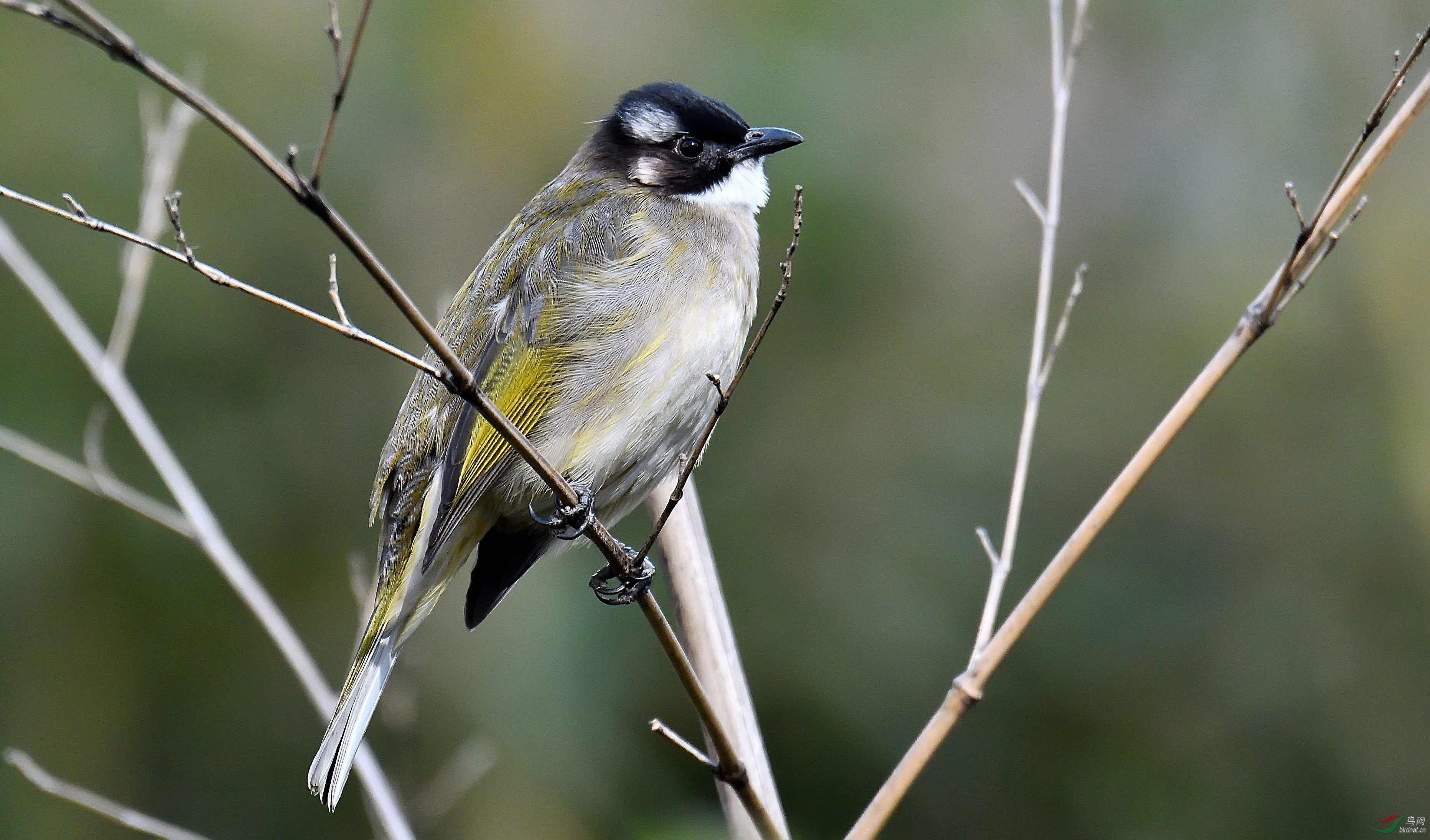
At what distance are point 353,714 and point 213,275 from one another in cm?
141

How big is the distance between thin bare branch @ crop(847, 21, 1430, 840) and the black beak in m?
1.78

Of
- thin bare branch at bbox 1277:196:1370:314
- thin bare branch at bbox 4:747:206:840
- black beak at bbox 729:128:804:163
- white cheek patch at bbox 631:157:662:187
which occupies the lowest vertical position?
thin bare branch at bbox 4:747:206:840

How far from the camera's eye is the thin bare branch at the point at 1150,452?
2076 mm

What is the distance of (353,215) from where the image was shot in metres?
6.29

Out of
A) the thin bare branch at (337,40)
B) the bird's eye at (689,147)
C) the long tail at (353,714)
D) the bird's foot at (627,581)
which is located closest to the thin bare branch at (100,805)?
the long tail at (353,714)

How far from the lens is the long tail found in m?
2.69

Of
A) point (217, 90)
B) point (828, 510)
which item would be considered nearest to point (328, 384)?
point (217, 90)

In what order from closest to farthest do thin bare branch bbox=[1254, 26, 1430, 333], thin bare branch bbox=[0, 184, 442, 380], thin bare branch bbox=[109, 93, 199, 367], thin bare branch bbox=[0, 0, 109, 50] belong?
thin bare branch bbox=[0, 0, 109, 50] < thin bare branch bbox=[0, 184, 442, 380] < thin bare branch bbox=[1254, 26, 1430, 333] < thin bare branch bbox=[109, 93, 199, 367]

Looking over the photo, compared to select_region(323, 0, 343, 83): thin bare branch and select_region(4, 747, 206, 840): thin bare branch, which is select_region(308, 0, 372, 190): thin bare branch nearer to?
select_region(323, 0, 343, 83): thin bare branch

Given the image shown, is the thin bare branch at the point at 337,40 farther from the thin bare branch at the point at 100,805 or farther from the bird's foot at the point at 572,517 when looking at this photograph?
the thin bare branch at the point at 100,805

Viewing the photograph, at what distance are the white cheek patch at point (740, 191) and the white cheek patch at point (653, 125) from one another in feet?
0.76

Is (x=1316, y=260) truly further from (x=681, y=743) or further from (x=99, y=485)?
(x=99, y=485)

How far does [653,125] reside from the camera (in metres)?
3.75

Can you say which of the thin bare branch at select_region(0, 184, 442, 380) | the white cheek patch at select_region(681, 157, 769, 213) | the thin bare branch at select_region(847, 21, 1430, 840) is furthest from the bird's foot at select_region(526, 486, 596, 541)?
the white cheek patch at select_region(681, 157, 769, 213)
